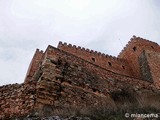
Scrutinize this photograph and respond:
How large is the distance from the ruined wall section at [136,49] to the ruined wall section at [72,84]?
8.58 m

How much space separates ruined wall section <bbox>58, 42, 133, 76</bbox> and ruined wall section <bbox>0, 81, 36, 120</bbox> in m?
10.3

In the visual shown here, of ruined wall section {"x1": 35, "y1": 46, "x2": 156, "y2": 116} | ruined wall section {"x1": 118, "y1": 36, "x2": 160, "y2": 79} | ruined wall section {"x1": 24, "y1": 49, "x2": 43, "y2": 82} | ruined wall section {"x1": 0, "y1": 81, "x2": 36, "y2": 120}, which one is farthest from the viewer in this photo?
ruined wall section {"x1": 118, "y1": 36, "x2": 160, "y2": 79}

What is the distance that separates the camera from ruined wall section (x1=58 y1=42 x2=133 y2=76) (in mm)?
20438

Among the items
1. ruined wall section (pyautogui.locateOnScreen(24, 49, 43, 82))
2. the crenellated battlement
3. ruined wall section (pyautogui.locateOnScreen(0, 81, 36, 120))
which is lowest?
ruined wall section (pyautogui.locateOnScreen(0, 81, 36, 120))

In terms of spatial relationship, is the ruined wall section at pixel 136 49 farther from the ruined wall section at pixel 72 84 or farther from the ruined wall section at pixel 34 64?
the ruined wall section at pixel 72 84

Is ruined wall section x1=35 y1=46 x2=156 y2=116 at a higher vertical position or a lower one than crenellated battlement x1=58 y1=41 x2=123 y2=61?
lower

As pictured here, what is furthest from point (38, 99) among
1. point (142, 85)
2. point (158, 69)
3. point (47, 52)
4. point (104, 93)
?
point (158, 69)

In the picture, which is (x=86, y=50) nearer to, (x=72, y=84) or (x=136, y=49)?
(x=136, y=49)

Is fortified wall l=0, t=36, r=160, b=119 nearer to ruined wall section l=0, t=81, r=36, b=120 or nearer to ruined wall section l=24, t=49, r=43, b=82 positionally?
ruined wall section l=0, t=81, r=36, b=120

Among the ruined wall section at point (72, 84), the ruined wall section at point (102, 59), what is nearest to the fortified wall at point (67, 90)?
the ruined wall section at point (72, 84)

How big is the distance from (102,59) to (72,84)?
1143cm

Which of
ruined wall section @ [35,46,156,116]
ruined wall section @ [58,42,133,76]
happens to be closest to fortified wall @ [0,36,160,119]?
ruined wall section @ [35,46,156,116]

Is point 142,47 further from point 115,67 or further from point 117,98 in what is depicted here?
point 117,98

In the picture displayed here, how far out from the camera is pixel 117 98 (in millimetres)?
11562
